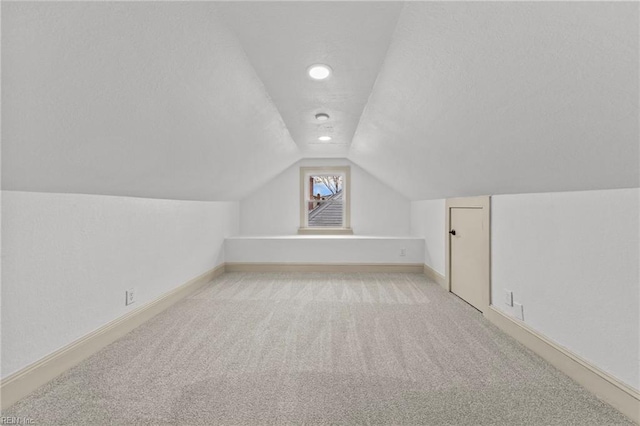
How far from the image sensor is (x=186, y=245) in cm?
319

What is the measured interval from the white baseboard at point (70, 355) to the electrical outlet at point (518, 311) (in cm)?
298

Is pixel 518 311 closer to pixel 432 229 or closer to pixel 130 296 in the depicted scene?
pixel 432 229

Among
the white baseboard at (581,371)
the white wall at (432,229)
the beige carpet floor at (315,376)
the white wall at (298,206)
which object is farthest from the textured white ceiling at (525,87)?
the white wall at (298,206)

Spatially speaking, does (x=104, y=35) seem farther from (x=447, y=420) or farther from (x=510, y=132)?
(x=447, y=420)

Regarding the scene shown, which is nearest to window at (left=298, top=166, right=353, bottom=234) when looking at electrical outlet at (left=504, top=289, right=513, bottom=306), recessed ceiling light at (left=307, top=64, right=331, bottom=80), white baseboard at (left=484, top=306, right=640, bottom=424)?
electrical outlet at (left=504, top=289, right=513, bottom=306)

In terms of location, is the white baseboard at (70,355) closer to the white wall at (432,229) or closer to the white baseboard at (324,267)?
the white baseboard at (324,267)

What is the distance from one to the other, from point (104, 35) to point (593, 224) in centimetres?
235

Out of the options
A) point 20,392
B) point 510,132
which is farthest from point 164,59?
point 20,392

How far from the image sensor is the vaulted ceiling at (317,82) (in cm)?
88

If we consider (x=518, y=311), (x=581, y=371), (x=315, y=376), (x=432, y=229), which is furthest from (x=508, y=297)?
(x=432, y=229)

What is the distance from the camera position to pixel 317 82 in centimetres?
174

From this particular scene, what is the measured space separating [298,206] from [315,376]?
354 centimetres

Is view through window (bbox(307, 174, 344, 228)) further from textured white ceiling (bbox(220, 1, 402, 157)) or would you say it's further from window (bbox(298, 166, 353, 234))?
textured white ceiling (bbox(220, 1, 402, 157))

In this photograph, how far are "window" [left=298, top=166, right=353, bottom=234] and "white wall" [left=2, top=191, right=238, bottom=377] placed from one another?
2.45m
